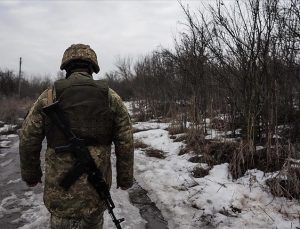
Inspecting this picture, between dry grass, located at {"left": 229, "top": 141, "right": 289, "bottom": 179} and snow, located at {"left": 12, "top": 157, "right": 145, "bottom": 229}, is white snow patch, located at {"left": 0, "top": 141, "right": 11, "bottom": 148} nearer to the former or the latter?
snow, located at {"left": 12, "top": 157, "right": 145, "bottom": 229}

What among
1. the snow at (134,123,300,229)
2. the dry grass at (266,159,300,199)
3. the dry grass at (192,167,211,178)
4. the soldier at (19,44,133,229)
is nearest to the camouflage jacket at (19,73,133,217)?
the soldier at (19,44,133,229)

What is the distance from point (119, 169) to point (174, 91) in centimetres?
960

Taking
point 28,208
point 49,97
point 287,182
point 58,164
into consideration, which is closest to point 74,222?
point 58,164

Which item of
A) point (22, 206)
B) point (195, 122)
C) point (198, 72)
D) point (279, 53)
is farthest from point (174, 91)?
point (22, 206)

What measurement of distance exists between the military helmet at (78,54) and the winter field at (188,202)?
2.49m

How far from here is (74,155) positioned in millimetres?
2904

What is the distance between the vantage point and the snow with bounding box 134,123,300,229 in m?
4.96

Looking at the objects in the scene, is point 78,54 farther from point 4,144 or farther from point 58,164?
point 4,144

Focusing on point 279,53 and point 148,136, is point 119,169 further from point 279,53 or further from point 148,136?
point 148,136

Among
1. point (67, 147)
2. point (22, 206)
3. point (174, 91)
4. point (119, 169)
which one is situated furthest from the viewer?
point (174, 91)

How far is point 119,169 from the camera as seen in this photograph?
321 cm

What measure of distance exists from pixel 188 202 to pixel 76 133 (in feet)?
10.5

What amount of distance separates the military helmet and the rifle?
39 centimetres

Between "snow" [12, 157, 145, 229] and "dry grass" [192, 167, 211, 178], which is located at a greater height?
"dry grass" [192, 167, 211, 178]
